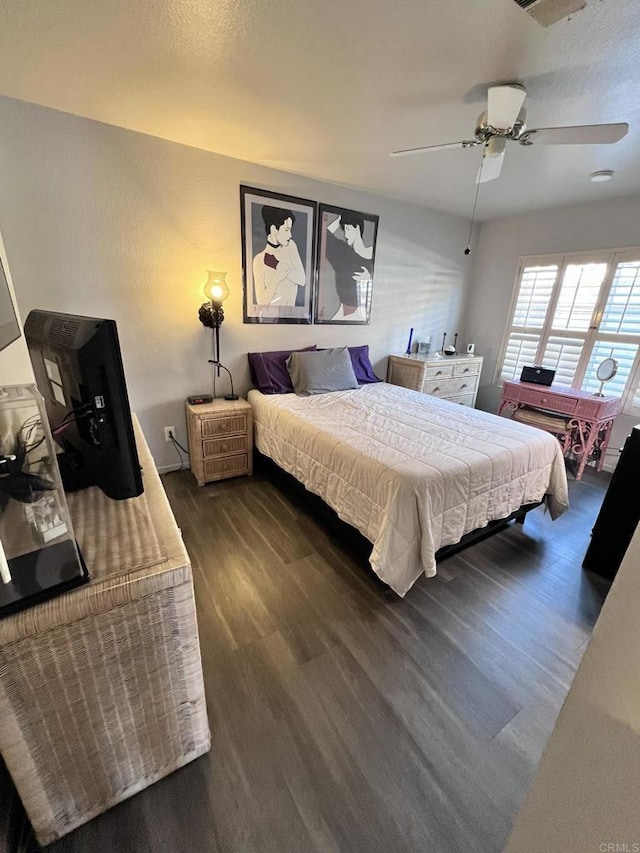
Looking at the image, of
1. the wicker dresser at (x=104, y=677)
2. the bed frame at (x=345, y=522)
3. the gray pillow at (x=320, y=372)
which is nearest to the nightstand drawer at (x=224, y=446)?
the bed frame at (x=345, y=522)

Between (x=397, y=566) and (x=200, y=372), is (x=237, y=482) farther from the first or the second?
(x=397, y=566)

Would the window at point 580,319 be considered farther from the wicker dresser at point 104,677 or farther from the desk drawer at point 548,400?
the wicker dresser at point 104,677

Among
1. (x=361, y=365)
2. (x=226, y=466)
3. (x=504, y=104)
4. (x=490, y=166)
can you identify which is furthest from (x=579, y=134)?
(x=226, y=466)

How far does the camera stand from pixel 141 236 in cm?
241

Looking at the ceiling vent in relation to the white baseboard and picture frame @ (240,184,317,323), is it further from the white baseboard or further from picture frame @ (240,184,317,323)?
the white baseboard

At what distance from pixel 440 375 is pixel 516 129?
2.31 meters

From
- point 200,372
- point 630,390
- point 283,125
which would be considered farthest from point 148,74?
point 630,390

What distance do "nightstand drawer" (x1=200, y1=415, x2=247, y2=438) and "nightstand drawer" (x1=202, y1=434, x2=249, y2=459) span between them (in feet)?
0.19

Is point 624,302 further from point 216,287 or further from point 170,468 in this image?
point 170,468

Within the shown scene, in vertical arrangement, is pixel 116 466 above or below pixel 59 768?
above

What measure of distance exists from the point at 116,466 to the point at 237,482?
1.93m

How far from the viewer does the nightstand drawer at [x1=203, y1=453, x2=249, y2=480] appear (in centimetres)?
274

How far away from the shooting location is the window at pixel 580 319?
320 centimetres

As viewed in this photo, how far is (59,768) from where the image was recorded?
849 mm
